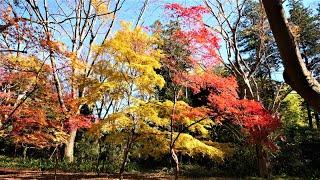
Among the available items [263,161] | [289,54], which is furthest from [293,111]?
[289,54]

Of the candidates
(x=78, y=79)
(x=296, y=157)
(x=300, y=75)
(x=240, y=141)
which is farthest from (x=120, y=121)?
→ (x=300, y=75)

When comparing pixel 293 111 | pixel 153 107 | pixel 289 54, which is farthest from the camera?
pixel 293 111

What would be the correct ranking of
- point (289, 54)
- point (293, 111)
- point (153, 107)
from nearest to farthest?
point (289, 54), point (153, 107), point (293, 111)

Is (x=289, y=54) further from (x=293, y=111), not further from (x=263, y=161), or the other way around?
(x=293, y=111)

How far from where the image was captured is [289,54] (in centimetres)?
127

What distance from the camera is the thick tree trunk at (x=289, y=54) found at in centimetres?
125

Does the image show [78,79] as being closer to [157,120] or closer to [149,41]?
[149,41]

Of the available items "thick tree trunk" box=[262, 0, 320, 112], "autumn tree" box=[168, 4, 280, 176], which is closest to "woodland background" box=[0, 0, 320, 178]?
"autumn tree" box=[168, 4, 280, 176]

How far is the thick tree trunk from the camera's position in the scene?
1.25 metres

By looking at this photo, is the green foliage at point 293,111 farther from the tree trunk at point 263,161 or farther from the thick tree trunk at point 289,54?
the thick tree trunk at point 289,54

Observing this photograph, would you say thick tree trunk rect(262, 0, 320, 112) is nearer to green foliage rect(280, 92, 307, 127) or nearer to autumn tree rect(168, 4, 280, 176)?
autumn tree rect(168, 4, 280, 176)

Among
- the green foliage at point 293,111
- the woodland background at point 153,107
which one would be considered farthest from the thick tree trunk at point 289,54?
the green foliage at point 293,111

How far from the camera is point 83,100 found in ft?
47.1

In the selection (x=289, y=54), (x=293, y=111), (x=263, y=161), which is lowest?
(x=263, y=161)
